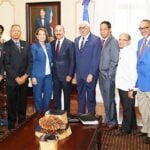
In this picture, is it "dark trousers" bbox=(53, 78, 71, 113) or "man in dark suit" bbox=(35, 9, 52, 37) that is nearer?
"dark trousers" bbox=(53, 78, 71, 113)

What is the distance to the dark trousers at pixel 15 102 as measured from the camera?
152 inches

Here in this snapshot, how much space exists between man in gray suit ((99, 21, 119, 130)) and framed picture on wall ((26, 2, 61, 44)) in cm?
230

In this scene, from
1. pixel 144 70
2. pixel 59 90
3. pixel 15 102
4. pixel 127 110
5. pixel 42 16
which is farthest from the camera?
pixel 42 16

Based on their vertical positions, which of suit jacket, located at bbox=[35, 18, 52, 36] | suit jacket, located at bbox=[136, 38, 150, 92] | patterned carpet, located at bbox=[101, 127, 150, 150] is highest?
suit jacket, located at bbox=[35, 18, 52, 36]

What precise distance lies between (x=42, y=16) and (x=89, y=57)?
249 cm

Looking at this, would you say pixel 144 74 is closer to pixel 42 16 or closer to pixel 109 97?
pixel 109 97

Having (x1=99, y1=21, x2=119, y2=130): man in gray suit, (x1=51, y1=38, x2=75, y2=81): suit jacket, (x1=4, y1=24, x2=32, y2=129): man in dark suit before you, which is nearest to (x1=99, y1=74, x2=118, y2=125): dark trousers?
(x1=99, y1=21, x2=119, y2=130): man in gray suit

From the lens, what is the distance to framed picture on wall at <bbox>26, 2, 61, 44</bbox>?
608 cm

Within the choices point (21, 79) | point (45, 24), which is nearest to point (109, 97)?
point (21, 79)

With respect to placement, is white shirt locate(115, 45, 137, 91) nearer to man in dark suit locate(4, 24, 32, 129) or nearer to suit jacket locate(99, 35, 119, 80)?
suit jacket locate(99, 35, 119, 80)

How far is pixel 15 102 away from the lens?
392 centimetres

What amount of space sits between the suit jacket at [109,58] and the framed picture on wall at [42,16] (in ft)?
7.64

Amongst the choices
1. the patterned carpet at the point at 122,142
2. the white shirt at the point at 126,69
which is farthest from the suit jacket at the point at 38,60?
the patterned carpet at the point at 122,142

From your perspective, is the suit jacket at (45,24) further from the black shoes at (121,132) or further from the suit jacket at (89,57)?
the black shoes at (121,132)
